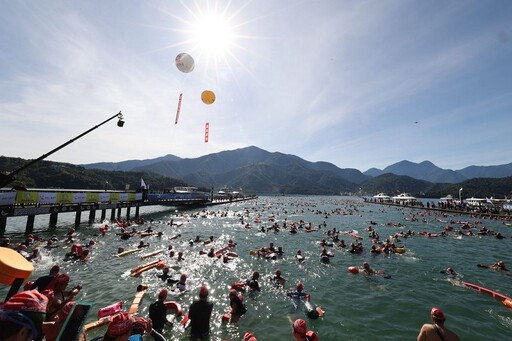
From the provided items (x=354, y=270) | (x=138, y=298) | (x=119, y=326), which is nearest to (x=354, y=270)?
(x=354, y=270)

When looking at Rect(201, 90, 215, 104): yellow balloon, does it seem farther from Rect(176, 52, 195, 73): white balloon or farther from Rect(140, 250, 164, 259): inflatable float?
Rect(140, 250, 164, 259): inflatable float

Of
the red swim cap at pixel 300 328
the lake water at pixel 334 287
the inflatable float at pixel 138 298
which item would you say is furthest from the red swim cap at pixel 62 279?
the red swim cap at pixel 300 328

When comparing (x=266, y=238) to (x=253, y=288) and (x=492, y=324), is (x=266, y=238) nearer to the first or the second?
(x=253, y=288)

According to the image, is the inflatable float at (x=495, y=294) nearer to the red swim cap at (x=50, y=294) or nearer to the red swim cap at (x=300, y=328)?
the red swim cap at (x=300, y=328)

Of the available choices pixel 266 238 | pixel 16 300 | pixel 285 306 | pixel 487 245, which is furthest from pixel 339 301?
pixel 487 245

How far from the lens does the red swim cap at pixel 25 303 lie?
238 cm

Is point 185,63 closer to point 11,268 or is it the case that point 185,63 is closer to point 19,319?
point 11,268

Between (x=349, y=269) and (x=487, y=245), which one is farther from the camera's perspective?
(x=487, y=245)

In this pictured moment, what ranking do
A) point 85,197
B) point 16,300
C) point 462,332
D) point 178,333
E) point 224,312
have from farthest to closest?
point 85,197 < point 224,312 < point 462,332 < point 178,333 < point 16,300

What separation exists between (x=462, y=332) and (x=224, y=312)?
9610 mm

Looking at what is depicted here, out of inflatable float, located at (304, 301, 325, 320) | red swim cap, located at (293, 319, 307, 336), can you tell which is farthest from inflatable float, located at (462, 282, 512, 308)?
red swim cap, located at (293, 319, 307, 336)

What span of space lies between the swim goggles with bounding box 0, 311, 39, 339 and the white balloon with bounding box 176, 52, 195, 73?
12939mm

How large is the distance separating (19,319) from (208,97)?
13.8 metres

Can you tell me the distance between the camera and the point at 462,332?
1006 cm
